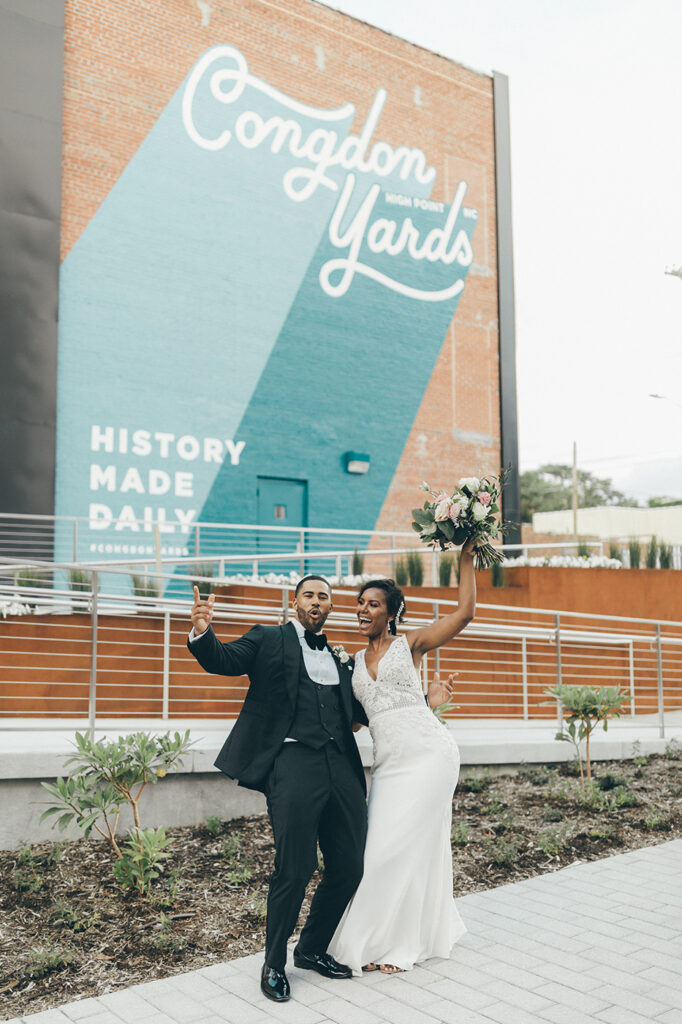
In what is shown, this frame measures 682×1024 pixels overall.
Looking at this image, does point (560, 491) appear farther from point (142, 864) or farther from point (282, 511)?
point (142, 864)

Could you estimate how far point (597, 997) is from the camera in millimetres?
4016


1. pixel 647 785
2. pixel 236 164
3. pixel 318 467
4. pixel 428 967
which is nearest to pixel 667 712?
pixel 647 785

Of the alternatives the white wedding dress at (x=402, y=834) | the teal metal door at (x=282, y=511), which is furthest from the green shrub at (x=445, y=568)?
the white wedding dress at (x=402, y=834)

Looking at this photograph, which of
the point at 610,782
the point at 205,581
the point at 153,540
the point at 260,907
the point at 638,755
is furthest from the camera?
the point at 153,540

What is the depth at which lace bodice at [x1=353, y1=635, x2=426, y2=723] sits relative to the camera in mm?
4496

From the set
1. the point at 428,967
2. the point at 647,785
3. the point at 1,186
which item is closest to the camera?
the point at 428,967

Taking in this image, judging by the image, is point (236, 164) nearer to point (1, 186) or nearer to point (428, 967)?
point (1, 186)

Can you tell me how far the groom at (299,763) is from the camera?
13.1 ft

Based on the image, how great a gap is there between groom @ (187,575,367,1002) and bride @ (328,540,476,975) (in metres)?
0.11

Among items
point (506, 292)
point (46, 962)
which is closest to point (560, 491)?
point (506, 292)

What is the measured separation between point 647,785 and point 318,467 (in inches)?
400

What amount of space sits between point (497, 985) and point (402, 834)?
772mm

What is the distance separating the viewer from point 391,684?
450cm

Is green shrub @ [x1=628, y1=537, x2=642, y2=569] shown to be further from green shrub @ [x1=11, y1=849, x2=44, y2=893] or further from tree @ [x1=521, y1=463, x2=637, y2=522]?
tree @ [x1=521, y1=463, x2=637, y2=522]
